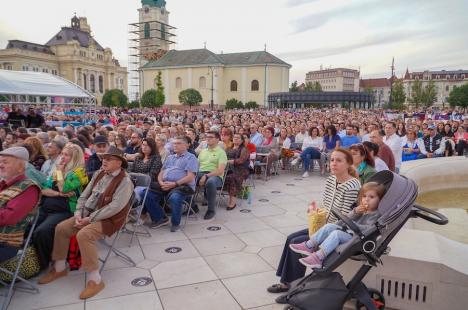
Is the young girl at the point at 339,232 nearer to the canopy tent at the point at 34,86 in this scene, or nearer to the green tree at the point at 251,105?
the canopy tent at the point at 34,86

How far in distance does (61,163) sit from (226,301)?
9.27ft

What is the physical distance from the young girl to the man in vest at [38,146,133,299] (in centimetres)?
221

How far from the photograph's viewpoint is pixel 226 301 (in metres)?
3.53

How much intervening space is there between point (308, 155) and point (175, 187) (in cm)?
565

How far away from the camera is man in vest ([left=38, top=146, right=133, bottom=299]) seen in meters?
3.79

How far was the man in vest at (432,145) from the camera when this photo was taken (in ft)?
33.0

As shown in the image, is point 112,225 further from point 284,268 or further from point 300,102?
point 300,102

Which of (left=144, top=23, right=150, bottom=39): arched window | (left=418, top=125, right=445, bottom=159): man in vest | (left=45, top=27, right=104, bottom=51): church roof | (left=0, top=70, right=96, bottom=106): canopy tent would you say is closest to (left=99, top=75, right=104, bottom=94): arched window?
(left=45, top=27, right=104, bottom=51): church roof

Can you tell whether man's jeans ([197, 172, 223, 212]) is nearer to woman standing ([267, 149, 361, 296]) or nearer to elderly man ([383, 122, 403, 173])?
woman standing ([267, 149, 361, 296])

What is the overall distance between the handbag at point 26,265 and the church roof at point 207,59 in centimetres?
6785

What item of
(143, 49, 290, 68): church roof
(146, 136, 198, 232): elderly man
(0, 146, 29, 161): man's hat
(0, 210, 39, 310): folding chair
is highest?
(143, 49, 290, 68): church roof

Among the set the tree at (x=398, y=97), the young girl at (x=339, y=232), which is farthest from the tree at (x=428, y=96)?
the young girl at (x=339, y=232)

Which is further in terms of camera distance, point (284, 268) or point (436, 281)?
point (284, 268)

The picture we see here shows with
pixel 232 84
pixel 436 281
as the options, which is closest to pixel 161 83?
pixel 232 84
